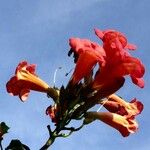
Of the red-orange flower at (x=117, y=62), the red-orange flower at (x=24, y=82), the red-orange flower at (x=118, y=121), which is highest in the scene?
the red-orange flower at (x=24, y=82)

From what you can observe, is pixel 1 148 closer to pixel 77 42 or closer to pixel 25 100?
pixel 25 100

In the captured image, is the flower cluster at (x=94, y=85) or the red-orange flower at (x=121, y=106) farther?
the red-orange flower at (x=121, y=106)

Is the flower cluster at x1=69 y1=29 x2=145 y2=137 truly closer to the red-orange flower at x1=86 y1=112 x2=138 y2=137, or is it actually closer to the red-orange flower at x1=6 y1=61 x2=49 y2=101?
the red-orange flower at x1=86 y1=112 x2=138 y2=137

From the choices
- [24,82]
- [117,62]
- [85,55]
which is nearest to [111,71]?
[117,62]

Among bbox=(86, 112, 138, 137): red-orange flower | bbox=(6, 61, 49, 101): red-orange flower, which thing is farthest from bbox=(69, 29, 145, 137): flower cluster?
bbox=(6, 61, 49, 101): red-orange flower

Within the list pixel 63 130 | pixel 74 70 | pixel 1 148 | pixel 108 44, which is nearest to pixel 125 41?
pixel 108 44

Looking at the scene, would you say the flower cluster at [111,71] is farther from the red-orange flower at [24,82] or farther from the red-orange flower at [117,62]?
the red-orange flower at [24,82]

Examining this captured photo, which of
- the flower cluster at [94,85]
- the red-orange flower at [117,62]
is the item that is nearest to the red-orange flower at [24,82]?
the flower cluster at [94,85]
